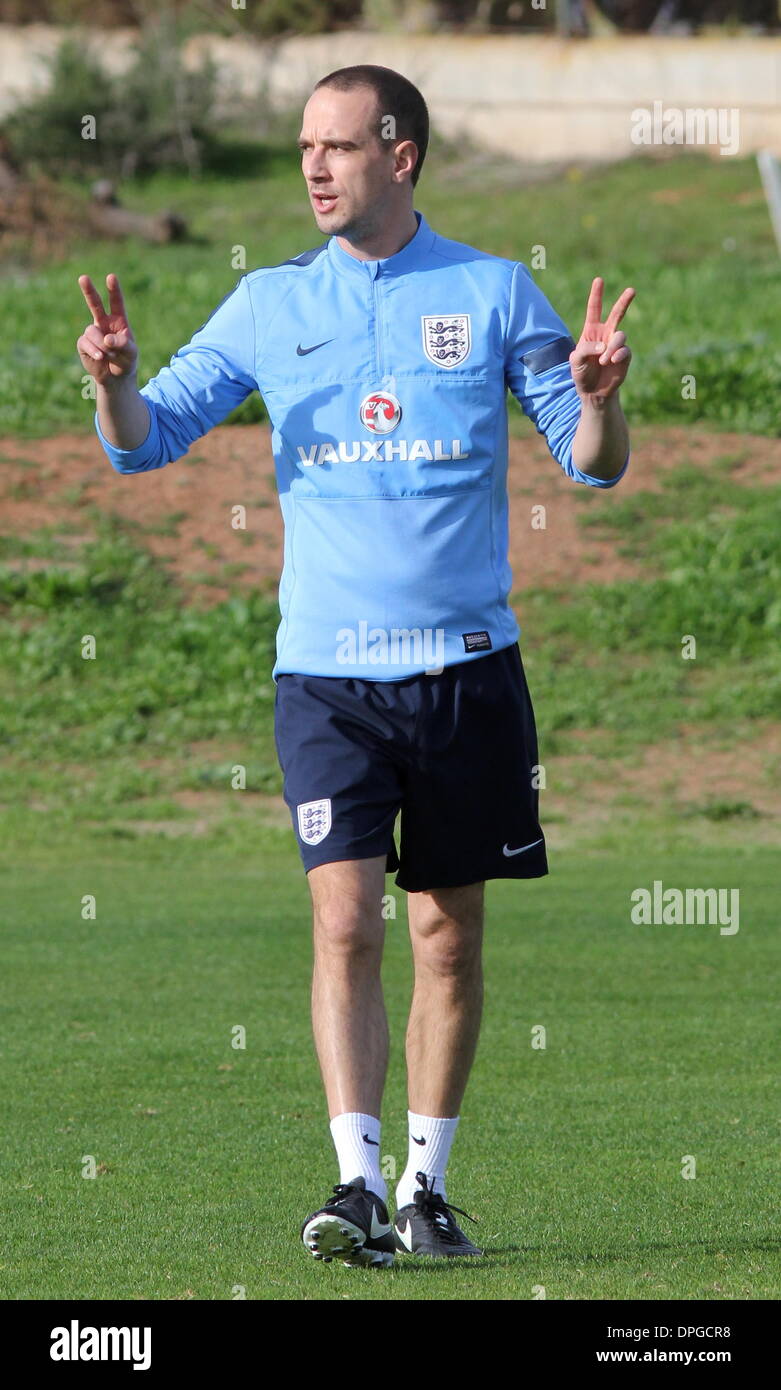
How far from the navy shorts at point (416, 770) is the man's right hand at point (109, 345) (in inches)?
32.4

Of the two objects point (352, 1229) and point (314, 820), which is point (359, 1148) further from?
point (314, 820)

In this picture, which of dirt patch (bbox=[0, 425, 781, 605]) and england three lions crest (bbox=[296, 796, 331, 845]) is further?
dirt patch (bbox=[0, 425, 781, 605])

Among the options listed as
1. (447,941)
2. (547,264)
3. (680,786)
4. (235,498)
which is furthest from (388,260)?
(547,264)

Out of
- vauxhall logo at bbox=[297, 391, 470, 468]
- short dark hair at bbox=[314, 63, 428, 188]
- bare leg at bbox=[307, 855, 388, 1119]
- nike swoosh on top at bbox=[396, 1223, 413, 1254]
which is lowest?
nike swoosh on top at bbox=[396, 1223, 413, 1254]

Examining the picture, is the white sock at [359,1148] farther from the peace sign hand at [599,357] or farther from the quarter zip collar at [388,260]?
the quarter zip collar at [388,260]

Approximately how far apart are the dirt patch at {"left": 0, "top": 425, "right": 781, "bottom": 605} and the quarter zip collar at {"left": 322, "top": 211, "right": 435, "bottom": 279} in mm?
13223

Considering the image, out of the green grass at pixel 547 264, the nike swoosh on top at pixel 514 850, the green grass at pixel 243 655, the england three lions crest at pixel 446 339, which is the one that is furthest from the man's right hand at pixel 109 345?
the green grass at pixel 547 264

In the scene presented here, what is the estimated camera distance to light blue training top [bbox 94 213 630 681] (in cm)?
453

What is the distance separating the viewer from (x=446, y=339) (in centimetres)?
461

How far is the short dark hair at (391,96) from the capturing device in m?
4.63

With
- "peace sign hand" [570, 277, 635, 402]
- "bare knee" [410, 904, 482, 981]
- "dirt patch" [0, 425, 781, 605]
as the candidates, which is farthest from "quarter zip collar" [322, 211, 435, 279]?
"dirt patch" [0, 425, 781, 605]

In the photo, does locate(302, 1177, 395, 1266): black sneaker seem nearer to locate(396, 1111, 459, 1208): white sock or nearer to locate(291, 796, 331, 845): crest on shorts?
locate(396, 1111, 459, 1208): white sock

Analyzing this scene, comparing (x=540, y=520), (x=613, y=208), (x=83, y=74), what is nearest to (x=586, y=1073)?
(x=540, y=520)

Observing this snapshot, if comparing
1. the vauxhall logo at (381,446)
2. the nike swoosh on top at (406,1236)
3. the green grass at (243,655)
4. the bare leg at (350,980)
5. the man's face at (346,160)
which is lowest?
the nike swoosh on top at (406,1236)
